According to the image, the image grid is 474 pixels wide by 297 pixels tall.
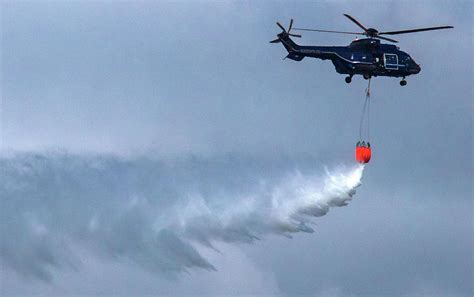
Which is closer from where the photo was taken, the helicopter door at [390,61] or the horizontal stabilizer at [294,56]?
the horizontal stabilizer at [294,56]

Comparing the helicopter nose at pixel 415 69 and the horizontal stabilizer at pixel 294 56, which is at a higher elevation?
the helicopter nose at pixel 415 69

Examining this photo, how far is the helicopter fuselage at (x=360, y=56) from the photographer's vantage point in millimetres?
63562

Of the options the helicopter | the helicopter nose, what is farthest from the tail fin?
the helicopter nose

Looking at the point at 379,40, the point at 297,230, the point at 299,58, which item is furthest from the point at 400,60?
the point at 297,230

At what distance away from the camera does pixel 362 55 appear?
64812mm

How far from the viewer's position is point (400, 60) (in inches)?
2618

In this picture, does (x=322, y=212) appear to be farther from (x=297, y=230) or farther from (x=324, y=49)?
(x=324, y=49)

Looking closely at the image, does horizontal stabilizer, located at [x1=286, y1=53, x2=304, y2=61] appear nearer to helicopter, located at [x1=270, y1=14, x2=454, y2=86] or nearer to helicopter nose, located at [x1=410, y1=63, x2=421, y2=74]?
helicopter, located at [x1=270, y1=14, x2=454, y2=86]

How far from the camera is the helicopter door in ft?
215

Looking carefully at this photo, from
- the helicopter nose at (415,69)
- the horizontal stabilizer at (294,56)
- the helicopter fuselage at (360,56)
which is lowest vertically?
the horizontal stabilizer at (294,56)

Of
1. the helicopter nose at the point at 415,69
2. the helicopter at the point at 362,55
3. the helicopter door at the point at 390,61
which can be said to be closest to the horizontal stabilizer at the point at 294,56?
the helicopter at the point at 362,55

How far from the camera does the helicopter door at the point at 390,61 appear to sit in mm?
65625

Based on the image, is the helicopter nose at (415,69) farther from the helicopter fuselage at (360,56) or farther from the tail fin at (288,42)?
the tail fin at (288,42)

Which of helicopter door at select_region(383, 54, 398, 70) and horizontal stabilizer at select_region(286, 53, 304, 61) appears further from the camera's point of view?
helicopter door at select_region(383, 54, 398, 70)
